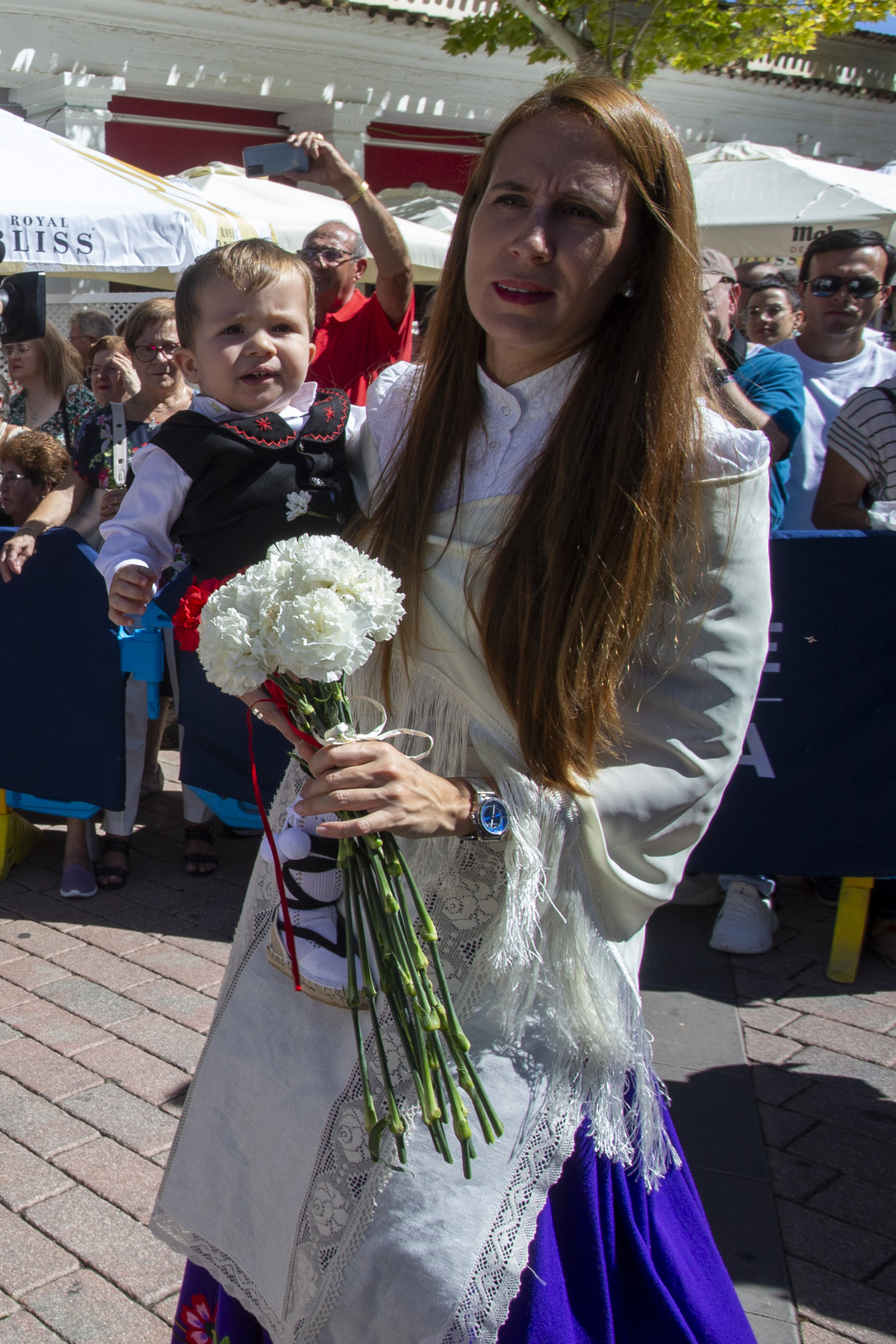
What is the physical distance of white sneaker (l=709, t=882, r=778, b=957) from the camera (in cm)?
427

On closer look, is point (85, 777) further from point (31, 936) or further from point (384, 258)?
point (384, 258)

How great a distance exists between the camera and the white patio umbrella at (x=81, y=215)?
5.62 metres

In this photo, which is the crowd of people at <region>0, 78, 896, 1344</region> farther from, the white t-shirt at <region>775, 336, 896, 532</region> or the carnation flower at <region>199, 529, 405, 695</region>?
the white t-shirt at <region>775, 336, 896, 532</region>

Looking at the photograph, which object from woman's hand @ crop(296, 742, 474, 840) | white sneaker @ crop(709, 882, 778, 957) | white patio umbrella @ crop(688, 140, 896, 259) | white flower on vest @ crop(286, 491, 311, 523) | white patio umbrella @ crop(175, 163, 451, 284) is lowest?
white sneaker @ crop(709, 882, 778, 957)

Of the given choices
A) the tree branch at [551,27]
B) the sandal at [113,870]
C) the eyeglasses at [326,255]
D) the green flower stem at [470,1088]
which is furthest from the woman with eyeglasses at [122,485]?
the tree branch at [551,27]

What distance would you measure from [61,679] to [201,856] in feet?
2.98

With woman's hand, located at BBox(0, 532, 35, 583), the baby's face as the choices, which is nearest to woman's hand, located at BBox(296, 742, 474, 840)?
the baby's face

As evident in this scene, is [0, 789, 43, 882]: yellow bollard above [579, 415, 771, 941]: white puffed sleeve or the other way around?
the other way around

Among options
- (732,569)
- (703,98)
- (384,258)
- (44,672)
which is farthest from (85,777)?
(703,98)

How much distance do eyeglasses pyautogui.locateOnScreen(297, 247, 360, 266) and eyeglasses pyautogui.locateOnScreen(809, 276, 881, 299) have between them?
2.02m

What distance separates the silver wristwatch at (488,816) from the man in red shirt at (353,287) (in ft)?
8.22

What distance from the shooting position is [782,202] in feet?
32.0

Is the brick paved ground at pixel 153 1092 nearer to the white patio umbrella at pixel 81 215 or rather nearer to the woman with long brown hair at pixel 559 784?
the woman with long brown hair at pixel 559 784

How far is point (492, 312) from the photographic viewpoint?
154 cm
